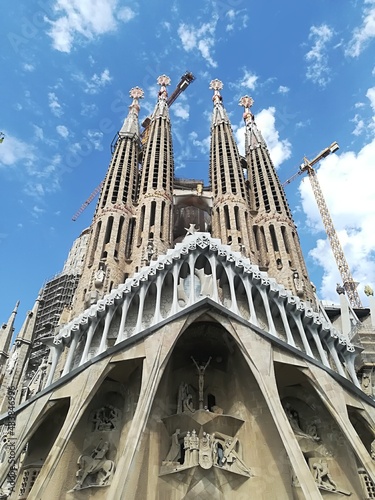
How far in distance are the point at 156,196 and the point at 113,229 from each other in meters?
4.06

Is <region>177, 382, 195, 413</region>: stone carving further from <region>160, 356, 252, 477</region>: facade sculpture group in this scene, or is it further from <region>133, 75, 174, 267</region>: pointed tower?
<region>133, 75, 174, 267</region>: pointed tower

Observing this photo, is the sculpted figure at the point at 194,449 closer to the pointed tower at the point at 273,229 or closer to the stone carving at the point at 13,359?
the pointed tower at the point at 273,229

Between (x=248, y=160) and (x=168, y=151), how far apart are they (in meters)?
6.76

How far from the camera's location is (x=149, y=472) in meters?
15.0

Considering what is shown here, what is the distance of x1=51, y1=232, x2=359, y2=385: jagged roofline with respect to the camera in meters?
17.4

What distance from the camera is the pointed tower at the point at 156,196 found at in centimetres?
2359

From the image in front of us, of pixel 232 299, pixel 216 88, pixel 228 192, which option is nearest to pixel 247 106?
pixel 216 88

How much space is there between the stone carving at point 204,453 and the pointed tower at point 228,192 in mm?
10822

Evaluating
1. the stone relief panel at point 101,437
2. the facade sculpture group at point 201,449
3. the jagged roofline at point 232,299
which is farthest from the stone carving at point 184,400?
the jagged roofline at point 232,299

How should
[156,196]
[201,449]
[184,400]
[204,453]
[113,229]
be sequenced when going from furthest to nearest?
[156,196] < [113,229] < [184,400] < [201,449] < [204,453]

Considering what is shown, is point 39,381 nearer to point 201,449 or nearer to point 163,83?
point 201,449

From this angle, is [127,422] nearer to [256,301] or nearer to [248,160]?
[256,301]

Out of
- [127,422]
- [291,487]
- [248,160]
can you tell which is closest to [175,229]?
[248,160]

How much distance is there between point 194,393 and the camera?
17.8 meters
